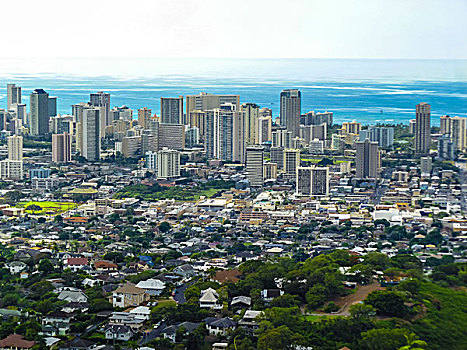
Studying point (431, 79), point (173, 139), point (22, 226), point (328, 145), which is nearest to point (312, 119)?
point (328, 145)

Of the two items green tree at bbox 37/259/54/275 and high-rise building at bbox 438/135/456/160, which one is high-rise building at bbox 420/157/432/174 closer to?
high-rise building at bbox 438/135/456/160

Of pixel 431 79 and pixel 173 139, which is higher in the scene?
pixel 431 79

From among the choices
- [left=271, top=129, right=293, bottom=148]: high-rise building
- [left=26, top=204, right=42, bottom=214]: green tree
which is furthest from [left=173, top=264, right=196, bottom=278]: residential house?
[left=271, top=129, right=293, bottom=148]: high-rise building

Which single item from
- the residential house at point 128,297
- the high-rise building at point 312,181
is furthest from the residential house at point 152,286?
the high-rise building at point 312,181

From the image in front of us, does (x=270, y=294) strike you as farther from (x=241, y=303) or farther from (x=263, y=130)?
(x=263, y=130)

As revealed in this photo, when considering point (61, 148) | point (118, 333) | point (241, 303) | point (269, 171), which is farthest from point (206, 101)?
point (118, 333)

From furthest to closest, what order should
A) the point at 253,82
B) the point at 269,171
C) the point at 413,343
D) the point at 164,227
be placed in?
the point at 253,82, the point at 269,171, the point at 164,227, the point at 413,343

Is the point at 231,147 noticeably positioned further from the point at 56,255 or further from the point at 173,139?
the point at 56,255
